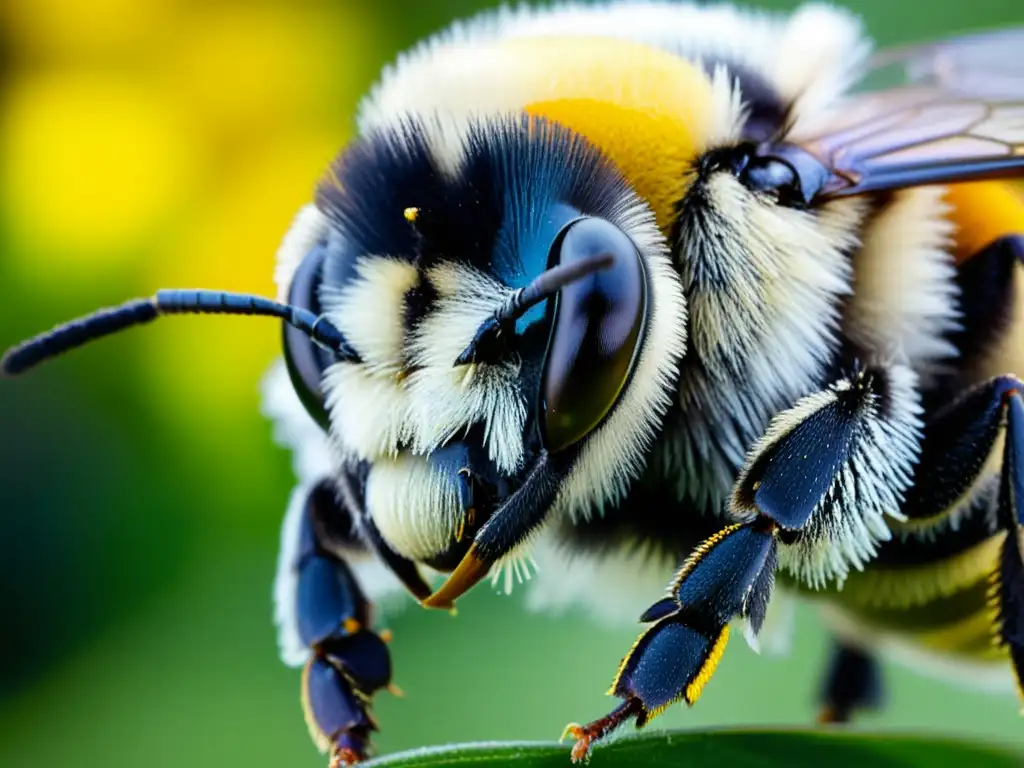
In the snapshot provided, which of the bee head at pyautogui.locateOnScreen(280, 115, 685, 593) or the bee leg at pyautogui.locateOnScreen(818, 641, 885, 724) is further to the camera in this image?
the bee leg at pyautogui.locateOnScreen(818, 641, 885, 724)

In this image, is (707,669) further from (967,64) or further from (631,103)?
(967,64)

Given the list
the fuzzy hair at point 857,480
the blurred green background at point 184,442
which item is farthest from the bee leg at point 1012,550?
the blurred green background at point 184,442

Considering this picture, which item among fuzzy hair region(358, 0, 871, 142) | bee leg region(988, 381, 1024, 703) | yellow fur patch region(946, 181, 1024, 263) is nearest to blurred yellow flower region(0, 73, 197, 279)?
fuzzy hair region(358, 0, 871, 142)

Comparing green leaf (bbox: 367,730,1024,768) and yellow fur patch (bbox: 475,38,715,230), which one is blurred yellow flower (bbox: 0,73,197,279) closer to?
yellow fur patch (bbox: 475,38,715,230)

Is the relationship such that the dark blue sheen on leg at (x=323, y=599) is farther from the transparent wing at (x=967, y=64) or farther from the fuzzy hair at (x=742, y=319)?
the transparent wing at (x=967, y=64)

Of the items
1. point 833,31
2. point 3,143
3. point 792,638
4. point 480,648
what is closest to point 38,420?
point 3,143

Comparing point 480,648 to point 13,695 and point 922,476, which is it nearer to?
point 13,695
